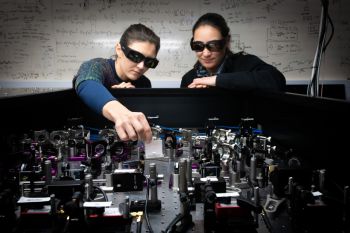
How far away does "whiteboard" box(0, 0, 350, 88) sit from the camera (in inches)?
149

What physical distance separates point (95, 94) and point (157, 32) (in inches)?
99.2

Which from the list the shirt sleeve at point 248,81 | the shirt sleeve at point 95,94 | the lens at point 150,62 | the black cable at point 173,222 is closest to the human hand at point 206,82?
the shirt sleeve at point 248,81

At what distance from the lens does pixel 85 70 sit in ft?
6.60

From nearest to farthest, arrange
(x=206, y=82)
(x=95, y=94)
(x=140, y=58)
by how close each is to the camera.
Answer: (x=95, y=94), (x=206, y=82), (x=140, y=58)

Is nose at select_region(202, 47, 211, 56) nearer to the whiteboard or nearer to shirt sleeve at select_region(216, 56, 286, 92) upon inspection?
shirt sleeve at select_region(216, 56, 286, 92)

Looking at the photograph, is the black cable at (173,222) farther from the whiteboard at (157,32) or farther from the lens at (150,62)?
the whiteboard at (157,32)

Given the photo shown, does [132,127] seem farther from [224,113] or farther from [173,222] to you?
[224,113]

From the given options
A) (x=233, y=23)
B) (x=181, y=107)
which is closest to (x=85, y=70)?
(x=181, y=107)

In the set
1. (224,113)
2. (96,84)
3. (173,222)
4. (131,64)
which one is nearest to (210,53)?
(131,64)

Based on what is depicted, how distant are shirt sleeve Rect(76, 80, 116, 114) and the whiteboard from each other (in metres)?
2.23

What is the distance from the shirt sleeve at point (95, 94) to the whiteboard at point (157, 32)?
7.31 feet

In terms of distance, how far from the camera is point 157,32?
12.6 feet

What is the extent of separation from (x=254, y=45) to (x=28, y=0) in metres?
2.85

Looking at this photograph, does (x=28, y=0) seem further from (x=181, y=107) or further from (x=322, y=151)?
(x=322, y=151)
